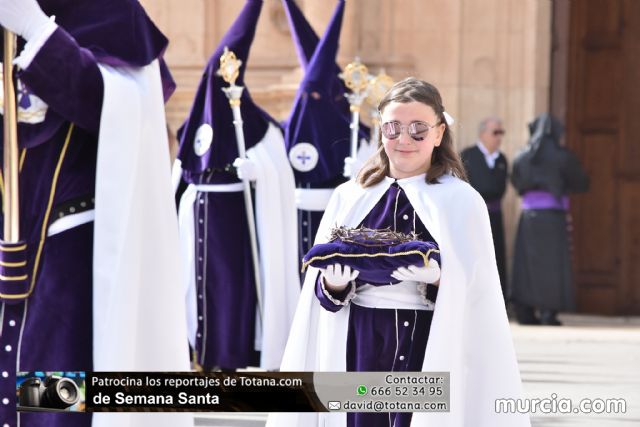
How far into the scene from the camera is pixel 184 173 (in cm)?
877

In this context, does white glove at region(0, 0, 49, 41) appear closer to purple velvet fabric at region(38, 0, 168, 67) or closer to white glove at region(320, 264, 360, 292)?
purple velvet fabric at region(38, 0, 168, 67)

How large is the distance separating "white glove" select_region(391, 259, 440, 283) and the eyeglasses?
1.43ft

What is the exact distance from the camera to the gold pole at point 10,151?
14.1ft

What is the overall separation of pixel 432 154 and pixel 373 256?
0.54 metres

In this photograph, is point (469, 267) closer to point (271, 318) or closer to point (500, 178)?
point (271, 318)

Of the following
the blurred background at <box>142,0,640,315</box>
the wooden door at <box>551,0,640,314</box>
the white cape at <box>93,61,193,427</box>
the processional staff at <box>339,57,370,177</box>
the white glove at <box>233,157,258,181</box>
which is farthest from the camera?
the wooden door at <box>551,0,640,314</box>

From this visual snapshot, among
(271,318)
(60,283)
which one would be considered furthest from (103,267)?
(271,318)

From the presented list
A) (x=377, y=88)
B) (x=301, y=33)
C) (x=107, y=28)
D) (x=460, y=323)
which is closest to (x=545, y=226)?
(x=377, y=88)

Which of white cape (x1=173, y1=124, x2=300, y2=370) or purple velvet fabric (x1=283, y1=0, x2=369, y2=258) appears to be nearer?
white cape (x1=173, y1=124, x2=300, y2=370)

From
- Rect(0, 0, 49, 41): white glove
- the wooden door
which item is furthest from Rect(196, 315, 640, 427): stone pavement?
Rect(0, 0, 49, 41): white glove

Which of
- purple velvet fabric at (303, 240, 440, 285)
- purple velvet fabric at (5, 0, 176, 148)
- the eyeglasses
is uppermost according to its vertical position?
purple velvet fabric at (5, 0, 176, 148)

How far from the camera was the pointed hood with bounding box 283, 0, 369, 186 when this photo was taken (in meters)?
9.19

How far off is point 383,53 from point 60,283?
881cm

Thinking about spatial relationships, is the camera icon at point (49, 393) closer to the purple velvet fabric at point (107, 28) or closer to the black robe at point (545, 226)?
the purple velvet fabric at point (107, 28)
